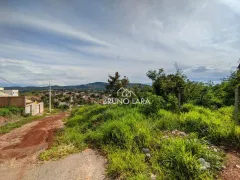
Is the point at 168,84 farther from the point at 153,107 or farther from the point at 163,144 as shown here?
the point at 163,144

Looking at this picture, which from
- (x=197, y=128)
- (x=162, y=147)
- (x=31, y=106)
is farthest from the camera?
(x=31, y=106)

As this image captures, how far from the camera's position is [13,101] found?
1969cm

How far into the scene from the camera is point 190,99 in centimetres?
1031

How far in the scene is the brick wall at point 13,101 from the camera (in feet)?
64.1

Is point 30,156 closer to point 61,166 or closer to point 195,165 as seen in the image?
point 61,166

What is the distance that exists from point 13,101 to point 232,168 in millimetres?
20586

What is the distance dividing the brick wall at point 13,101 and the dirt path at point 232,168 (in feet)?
64.9

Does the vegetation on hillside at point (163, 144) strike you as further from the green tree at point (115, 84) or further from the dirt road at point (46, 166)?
the green tree at point (115, 84)

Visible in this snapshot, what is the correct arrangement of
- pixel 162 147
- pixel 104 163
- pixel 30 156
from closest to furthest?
1. pixel 162 147
2. pixel 104 163
3. pixel 30 156

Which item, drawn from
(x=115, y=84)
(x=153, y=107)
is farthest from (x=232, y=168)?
(x=115, y=84)

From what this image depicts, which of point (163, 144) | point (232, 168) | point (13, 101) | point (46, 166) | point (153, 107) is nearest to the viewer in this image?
point (232, 168)

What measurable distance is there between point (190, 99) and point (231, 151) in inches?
253

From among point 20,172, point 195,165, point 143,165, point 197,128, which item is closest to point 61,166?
point 20,172

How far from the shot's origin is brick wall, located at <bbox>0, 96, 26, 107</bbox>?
19.5m
